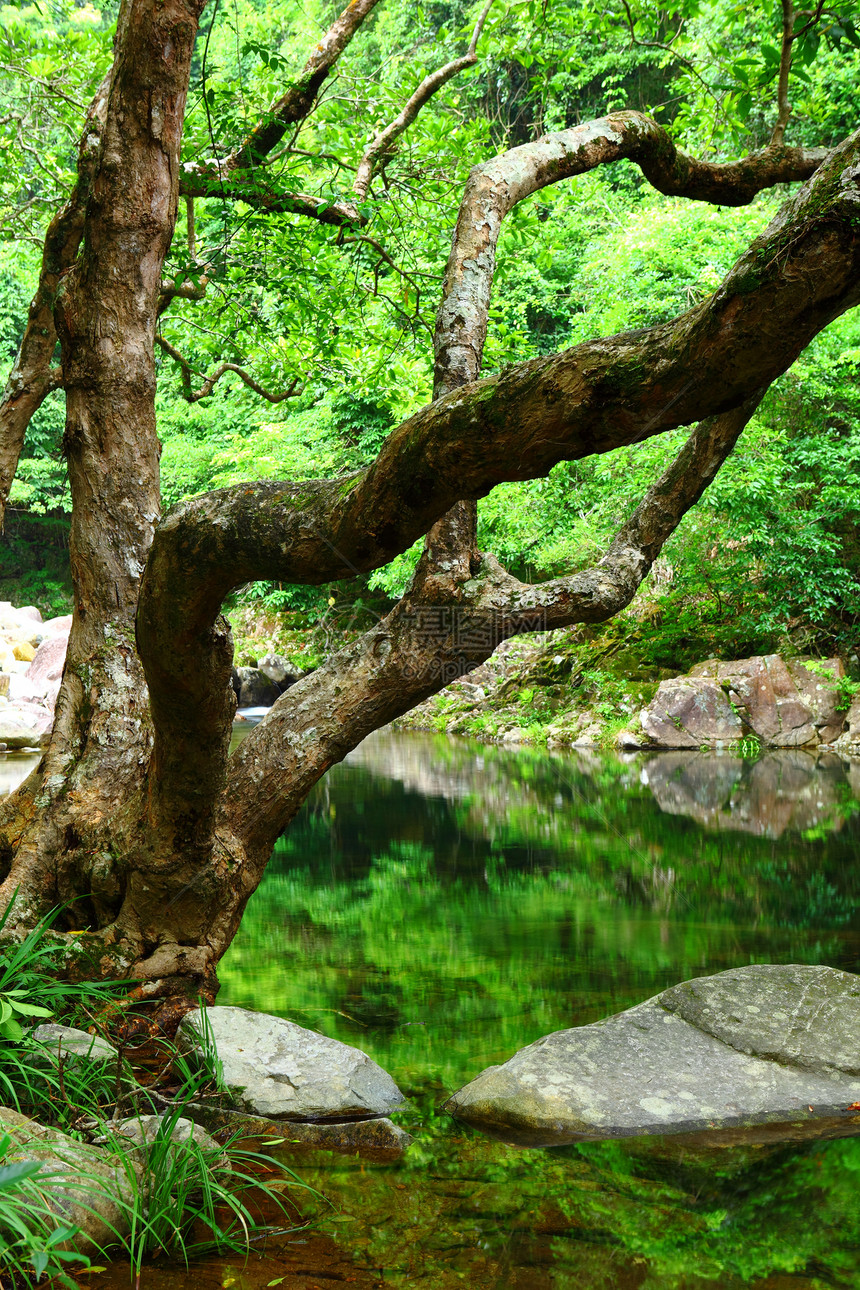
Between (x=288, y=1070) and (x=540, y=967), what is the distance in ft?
7.14

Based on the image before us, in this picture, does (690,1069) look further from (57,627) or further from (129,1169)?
(57,627)

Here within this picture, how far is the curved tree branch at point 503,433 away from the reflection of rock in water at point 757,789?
273 inches

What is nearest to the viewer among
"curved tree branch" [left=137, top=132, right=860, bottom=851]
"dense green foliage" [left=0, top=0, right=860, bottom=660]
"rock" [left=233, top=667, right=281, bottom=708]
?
"curved tree branch" [left=137, top=132, right=860, bottom=851]

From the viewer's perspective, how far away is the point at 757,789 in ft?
34.6

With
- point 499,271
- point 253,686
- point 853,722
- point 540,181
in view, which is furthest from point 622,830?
point 253,686

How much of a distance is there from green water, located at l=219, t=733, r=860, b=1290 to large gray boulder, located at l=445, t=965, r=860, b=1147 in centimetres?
15

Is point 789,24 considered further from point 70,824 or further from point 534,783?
point 534,783

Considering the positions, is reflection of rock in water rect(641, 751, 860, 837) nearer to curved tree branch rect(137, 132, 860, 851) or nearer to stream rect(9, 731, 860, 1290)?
stream rect(9, 731, 860, 1290)

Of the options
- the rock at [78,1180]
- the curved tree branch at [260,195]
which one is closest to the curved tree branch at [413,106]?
the curved tree branch at [260,195]

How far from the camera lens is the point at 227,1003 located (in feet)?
14.6

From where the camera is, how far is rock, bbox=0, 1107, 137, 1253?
211cm

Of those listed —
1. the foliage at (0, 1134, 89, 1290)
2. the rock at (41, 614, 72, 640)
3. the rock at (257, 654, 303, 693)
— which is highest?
the rock at (41, 614, 72, 640)

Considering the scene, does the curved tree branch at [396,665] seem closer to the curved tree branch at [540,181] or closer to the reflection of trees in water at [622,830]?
the curved tree branch at [540,181]

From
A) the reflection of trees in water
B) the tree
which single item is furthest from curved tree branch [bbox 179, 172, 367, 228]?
the reflection of trees in water
